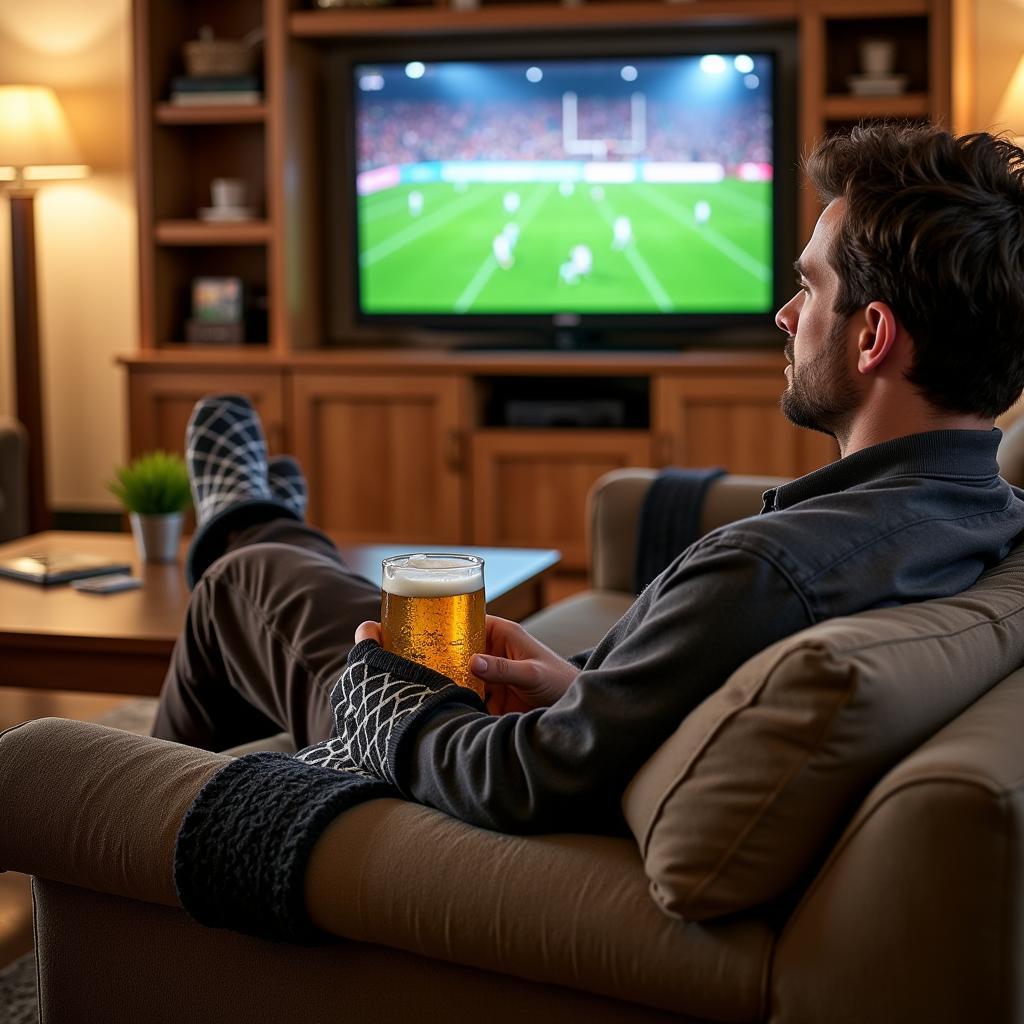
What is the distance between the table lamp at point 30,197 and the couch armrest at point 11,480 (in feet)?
3.14

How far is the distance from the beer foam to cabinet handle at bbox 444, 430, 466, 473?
323 centimetres

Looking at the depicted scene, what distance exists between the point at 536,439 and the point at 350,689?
3223 mm

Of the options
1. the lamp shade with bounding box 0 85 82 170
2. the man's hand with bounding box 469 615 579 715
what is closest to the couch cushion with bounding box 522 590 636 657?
the man's hand with bounding box 469 615 579 715

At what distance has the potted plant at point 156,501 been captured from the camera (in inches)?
117

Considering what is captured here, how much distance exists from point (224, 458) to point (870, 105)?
2.54 metres

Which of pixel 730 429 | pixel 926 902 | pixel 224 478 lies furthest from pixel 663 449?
pixel 926 902

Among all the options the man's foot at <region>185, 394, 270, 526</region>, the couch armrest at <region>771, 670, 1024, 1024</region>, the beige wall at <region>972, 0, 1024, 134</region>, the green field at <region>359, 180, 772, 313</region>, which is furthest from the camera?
the green field at <region>359, 180, 772, 313</region>

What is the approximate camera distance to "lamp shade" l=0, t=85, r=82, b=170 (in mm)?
4746

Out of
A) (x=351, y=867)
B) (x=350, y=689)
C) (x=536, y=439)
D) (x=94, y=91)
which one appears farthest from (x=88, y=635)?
(x=94, y=91)

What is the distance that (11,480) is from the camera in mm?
3967

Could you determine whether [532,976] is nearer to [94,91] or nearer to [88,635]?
[88,635]

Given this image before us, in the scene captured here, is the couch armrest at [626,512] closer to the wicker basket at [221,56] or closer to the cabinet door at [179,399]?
the cabinet door at [179,399]

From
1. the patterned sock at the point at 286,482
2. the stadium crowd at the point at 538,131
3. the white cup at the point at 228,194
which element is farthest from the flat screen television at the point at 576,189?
the patterned sock at the point at 286,482

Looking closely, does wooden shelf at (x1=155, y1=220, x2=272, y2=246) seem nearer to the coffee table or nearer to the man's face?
the coffee table
